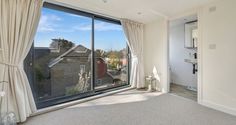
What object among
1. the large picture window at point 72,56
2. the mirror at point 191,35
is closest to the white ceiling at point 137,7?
the large picture window at point 72,56

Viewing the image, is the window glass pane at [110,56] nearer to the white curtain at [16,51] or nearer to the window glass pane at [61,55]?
the window glass pane at [61,55]

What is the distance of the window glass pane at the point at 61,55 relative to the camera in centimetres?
303

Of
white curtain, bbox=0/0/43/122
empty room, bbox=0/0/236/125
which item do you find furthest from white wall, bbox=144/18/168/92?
white curtain, bbox=0/0/43/122

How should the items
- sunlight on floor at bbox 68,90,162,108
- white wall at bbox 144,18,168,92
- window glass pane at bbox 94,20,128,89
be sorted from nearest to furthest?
sunlight on floor at bbox 68,90,162,108, window glass pane at bbox 94,20,128,89, white wall at bbox 144,18,168,92

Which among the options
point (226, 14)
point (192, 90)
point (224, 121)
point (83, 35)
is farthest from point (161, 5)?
point (192, 90)

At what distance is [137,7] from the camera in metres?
3.39

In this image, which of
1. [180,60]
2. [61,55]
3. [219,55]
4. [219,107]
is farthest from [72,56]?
[180,60]

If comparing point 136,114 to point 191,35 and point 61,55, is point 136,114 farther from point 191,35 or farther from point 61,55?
point 191,35

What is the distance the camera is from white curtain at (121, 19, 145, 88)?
444 cm

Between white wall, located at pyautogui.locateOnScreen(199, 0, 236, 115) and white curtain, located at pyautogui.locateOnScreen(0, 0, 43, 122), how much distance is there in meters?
3.73

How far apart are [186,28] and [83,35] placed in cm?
366

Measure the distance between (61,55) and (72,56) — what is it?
0.92ft

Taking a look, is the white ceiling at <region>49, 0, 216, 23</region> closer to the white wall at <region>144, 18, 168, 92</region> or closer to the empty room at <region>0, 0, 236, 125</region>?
the empty room at <region>0, 0, 236, 125</region>

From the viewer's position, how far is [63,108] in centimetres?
304
